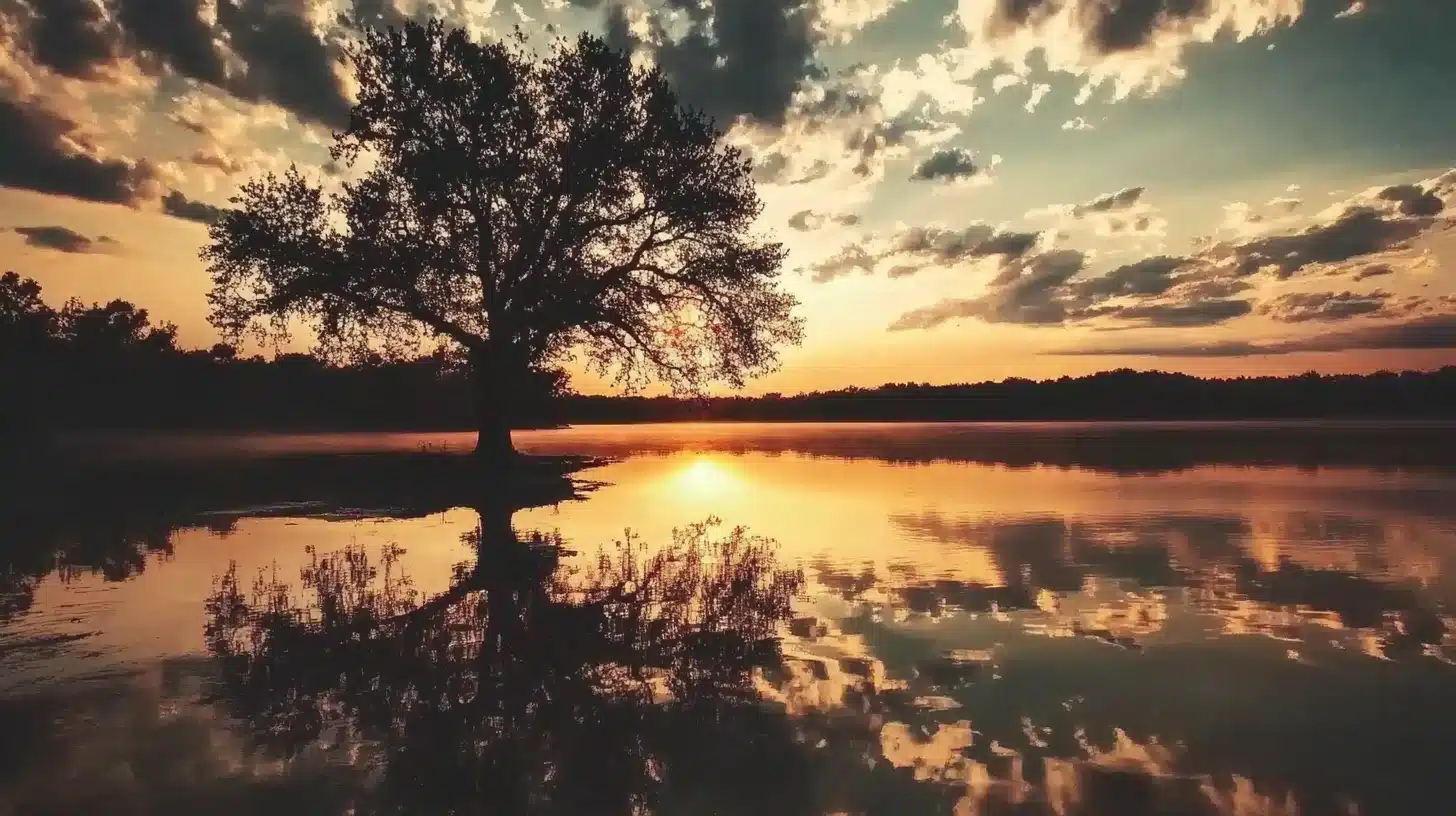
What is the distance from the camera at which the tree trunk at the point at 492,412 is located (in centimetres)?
3769

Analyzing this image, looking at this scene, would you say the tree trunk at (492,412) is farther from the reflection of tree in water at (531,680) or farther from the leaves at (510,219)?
the reflection of tree in water at (531,680)

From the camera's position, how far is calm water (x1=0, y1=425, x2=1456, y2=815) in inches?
242

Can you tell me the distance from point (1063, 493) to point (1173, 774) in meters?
22.7

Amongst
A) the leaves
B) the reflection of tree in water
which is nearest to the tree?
the leaves

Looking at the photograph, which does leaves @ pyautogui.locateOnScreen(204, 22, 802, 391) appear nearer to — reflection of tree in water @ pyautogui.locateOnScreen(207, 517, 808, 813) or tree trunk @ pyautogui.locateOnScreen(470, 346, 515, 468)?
tree trunk @ pyautogui.locateOnScreen(470, 346, 515, 468)

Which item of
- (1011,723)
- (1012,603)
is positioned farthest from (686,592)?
(1011,723)

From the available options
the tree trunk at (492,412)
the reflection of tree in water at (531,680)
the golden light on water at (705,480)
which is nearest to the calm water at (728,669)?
the reflection of tree in water at (531,680)

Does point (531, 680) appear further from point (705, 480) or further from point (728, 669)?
point (705, 480)

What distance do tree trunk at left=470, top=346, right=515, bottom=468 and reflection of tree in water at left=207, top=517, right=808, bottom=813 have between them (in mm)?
24127

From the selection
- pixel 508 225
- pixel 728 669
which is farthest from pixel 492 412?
pixel 728 669

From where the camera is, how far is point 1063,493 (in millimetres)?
27688

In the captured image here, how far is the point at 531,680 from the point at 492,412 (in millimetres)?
31259

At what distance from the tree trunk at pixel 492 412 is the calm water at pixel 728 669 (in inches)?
731

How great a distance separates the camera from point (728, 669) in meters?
8.81
